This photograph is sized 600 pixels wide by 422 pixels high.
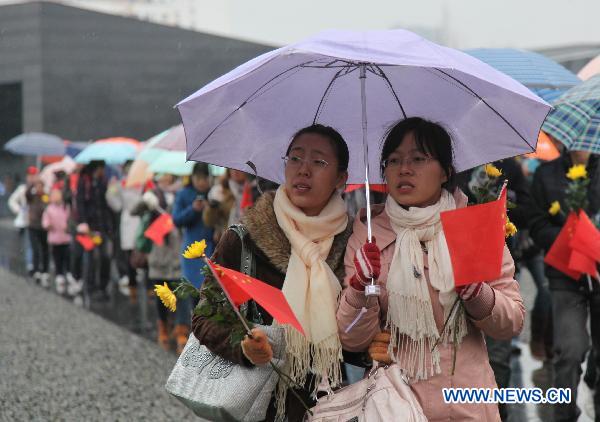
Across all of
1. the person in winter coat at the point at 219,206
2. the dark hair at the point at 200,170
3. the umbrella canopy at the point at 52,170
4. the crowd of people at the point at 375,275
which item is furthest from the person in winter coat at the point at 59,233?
the crowd of people at the point at 375,275

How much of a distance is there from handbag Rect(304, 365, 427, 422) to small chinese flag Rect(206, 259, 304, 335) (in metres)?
0.27

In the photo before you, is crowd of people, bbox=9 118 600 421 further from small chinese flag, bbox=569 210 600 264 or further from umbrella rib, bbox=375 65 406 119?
small chinese flag, bbox=569 210 600 264

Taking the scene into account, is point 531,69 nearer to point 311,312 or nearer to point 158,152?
point 311,312

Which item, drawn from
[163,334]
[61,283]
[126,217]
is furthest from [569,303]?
[61,283]

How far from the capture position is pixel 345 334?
3072 mm

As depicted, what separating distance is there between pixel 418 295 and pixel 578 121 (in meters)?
2.05

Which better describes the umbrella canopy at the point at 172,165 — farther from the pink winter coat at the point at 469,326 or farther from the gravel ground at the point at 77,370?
the pink winter coat at the point at 469,326

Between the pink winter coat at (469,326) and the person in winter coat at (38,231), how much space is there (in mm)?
13479

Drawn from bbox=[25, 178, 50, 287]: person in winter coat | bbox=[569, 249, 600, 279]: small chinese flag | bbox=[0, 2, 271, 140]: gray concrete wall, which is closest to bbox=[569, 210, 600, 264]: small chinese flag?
bbox=[569, 249, 600, 279]: small chinese flag

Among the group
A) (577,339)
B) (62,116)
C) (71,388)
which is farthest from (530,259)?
(62,116)

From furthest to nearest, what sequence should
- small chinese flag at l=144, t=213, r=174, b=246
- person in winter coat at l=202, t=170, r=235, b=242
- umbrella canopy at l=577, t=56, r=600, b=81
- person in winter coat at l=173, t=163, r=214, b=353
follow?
small chinese flag at l=144, t=213, r=174, b=246 → person in winter coat at l=173, t=163, r=214, b=353 → person in winter coat at l=202, t=170, r=235, b=242 → umbrella canopy at l=577, t=56, r=600, b=81

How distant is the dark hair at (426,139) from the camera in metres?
3.31

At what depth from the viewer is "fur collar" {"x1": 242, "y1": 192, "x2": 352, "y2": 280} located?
3.30 metres

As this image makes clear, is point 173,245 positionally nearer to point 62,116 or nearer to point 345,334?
point 345,334
